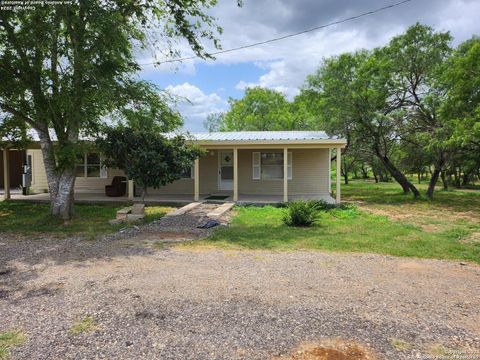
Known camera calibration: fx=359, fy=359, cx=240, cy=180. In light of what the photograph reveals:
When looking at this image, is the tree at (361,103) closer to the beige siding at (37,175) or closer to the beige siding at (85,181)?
the beige siding at (85,181)

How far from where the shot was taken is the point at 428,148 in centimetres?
1522

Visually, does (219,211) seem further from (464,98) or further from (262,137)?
(464,98)

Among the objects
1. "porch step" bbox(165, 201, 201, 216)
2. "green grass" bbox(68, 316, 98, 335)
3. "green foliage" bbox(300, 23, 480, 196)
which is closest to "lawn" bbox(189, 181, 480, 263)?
"porch step" bbox(165, 201, 201, 216)

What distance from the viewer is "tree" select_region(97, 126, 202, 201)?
9.60 m

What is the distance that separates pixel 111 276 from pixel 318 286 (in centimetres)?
281

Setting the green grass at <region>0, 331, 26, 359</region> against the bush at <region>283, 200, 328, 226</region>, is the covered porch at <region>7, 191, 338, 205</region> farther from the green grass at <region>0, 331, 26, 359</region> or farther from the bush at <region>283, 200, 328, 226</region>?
the green grass at <region>0, 331, 26, 359</region>

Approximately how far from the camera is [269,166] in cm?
1608

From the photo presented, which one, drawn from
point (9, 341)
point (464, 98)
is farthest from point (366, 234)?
point (464, 98)

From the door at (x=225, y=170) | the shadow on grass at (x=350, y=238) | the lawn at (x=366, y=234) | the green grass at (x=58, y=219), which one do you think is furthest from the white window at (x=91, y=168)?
the shadow on grass at (x=350, y=238)

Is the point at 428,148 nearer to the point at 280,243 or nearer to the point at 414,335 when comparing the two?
the point at 280,243

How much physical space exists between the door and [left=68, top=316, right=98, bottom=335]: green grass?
42.4 feet

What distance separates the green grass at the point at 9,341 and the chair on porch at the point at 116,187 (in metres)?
12.6

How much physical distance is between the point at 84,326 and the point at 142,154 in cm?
650

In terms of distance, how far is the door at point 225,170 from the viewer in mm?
16281
